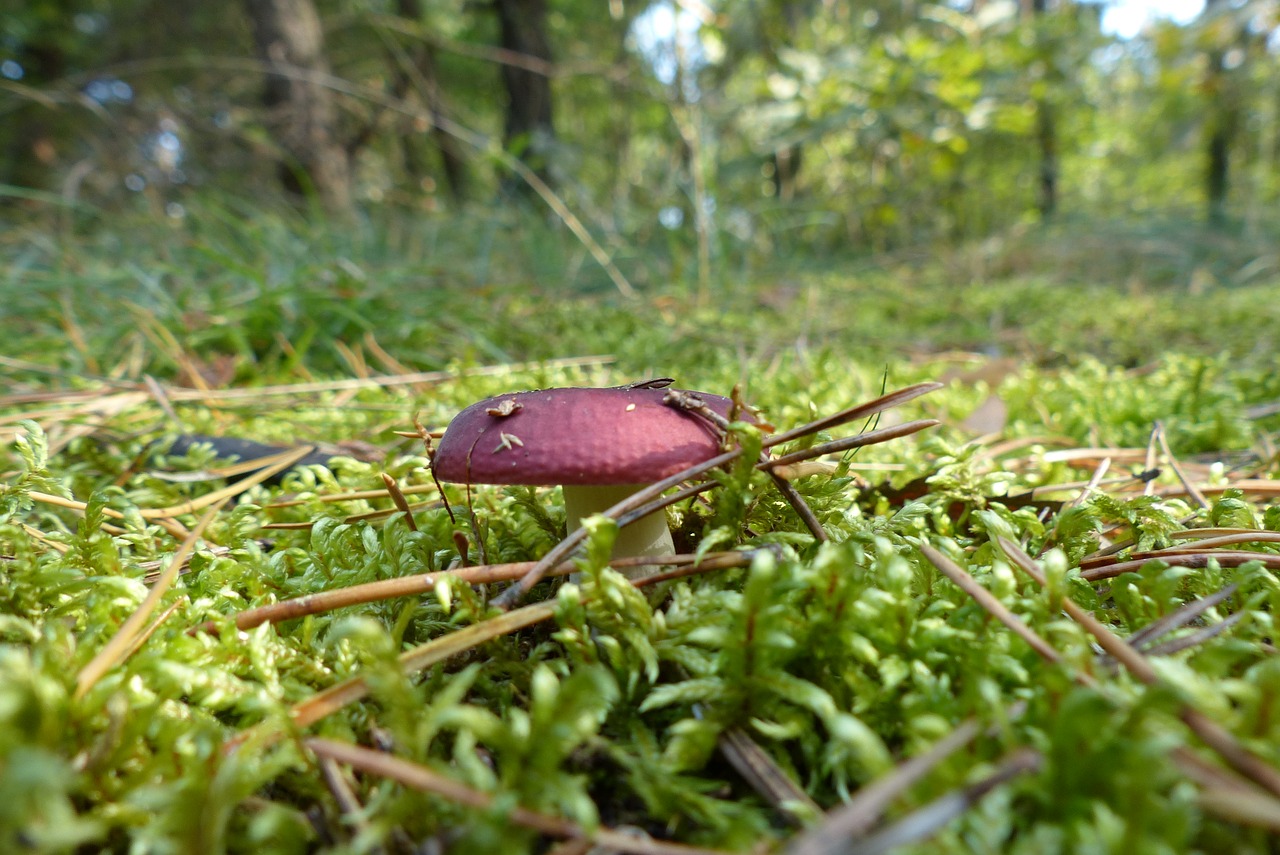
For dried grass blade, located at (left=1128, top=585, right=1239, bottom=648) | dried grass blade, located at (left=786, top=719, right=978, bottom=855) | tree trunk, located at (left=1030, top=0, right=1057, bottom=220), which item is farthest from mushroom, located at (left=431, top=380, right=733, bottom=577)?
tree trunk, located at (left=1030, top=0, right=1057, bottom=220)

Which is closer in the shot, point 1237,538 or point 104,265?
point 1237,538

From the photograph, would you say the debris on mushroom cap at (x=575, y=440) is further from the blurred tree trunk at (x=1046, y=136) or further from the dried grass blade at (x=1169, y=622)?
the blurred tree trunk at (x=1046, y=136)

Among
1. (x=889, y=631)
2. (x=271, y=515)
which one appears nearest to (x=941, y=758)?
(x=889, y=631)

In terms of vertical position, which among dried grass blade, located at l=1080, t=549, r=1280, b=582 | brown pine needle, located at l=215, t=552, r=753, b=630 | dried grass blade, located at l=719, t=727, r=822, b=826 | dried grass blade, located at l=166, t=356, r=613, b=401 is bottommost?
dried grass blade, located at l=719, t=727, r=822, b=826

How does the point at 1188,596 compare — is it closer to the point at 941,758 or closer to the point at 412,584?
the point at 941,758

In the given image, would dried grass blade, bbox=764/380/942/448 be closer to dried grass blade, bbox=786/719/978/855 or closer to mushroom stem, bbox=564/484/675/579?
mushroom stem, bbox=564/484/675/579

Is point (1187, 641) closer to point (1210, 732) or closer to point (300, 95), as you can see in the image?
point (1210, 732)
